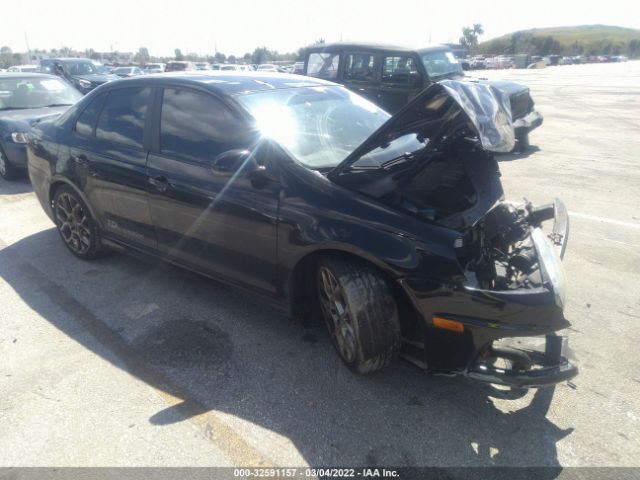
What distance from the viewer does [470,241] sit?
2.56 m

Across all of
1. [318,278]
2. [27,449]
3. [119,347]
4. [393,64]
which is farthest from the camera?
[393,64]

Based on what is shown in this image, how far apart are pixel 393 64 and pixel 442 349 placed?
7536mm

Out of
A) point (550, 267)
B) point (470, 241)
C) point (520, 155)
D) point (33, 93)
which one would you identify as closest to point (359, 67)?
point (520, 155)

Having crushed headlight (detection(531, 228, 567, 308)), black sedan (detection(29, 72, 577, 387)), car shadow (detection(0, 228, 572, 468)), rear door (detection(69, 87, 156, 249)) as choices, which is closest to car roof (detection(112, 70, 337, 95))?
black sedan (detection(29, 72, 577, 387))

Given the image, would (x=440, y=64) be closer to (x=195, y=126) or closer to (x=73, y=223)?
(x=195, y=126)

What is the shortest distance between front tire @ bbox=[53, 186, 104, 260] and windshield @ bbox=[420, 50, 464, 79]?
22.1ft

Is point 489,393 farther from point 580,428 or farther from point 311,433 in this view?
point 311,433

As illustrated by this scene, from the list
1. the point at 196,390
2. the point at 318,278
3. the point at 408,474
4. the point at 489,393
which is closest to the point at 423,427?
the point at 408,474

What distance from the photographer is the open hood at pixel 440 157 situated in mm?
2521

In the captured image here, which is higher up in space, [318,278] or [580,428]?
[318,278]

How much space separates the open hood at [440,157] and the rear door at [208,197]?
62cm

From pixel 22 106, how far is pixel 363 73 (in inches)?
240

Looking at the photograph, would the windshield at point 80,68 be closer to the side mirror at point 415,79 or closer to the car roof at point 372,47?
the car roof at point 372,47

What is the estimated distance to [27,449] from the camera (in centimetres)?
233
